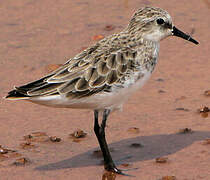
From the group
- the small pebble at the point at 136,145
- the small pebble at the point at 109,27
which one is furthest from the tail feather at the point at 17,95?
the small pebble at the point at 109,27

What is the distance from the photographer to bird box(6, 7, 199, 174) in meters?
8.98

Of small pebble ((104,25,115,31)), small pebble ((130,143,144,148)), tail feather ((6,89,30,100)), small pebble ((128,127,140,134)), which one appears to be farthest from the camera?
small pebble ((104,25,115,31))

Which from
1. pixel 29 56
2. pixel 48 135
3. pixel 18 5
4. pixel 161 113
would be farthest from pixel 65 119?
pixel 18 5

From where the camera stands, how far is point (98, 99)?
908cm

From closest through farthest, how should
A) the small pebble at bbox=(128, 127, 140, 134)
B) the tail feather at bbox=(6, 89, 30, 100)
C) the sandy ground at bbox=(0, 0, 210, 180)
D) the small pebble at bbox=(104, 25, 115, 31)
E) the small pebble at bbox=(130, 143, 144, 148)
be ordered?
the tail feather at bbox=(6, 89, 30, 100), the sandy ground at bbox=(0, 0, 210, 180), the small pebble at bbox=(130, 143, 144, 148), the small pebble at bbox=(128, 127, 140, 134), the small pebble at bbox=(104, 25, 115, 31)

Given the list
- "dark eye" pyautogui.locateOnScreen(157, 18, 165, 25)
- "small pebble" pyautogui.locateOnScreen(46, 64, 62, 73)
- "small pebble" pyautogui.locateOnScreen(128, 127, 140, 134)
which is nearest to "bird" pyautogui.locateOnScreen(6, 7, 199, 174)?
"dark eye" pyautogui.locateOnScreen(157, 18, 165, 25)

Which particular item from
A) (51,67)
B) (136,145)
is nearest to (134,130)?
(136,145)

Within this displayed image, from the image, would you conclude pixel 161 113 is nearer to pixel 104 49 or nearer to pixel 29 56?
pixel 104 49

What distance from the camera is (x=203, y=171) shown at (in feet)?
30.9

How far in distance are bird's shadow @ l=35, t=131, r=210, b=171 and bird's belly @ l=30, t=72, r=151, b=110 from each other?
1.07 metres

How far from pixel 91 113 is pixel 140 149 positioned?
1420 millimetres

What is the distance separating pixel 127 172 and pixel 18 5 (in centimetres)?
697

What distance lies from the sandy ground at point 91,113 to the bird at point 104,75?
108cm

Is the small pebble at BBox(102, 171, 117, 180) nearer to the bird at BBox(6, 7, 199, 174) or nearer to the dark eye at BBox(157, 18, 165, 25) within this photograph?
the bird at BBox(6, 7, 199, 174)
